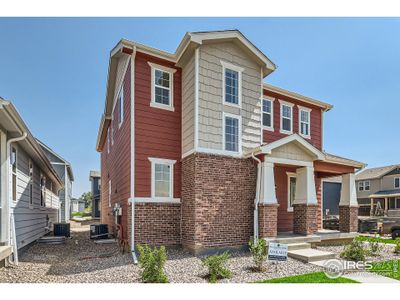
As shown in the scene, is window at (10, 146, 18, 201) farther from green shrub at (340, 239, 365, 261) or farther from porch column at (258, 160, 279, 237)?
green shrub at (340, 239, 365, 261)

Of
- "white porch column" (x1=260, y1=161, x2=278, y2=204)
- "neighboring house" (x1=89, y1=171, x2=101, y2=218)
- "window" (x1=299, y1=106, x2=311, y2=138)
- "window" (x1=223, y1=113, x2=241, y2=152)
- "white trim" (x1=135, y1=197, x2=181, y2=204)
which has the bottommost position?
"neighboring house" (x1=89, y1=171, x2=101, y2=218)

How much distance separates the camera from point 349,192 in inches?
502

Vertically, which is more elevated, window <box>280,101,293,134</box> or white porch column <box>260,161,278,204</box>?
window <box>280,101,293,134</box>

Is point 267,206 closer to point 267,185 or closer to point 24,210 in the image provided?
point 267,185

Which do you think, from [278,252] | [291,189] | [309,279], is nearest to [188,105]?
[278,252]

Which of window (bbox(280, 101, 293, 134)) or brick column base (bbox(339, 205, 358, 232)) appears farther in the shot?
window (bbox(280, 101, 293, 134))

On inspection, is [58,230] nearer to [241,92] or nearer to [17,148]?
[17,148]

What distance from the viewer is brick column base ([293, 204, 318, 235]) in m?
10.6

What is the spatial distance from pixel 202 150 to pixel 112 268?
13.9 ft

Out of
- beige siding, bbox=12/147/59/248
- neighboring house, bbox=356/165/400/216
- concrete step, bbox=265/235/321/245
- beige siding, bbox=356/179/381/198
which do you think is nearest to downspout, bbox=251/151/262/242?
concrete step, bbox=265/235/321/245

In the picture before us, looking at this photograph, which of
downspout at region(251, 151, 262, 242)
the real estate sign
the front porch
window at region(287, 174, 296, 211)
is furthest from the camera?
window at region(287, 174, 296, 211)

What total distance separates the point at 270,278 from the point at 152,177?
5.03 meters

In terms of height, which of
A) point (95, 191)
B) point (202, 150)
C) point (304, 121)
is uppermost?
point (304, 121)

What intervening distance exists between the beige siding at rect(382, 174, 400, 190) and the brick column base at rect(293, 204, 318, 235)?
88.4 feet
